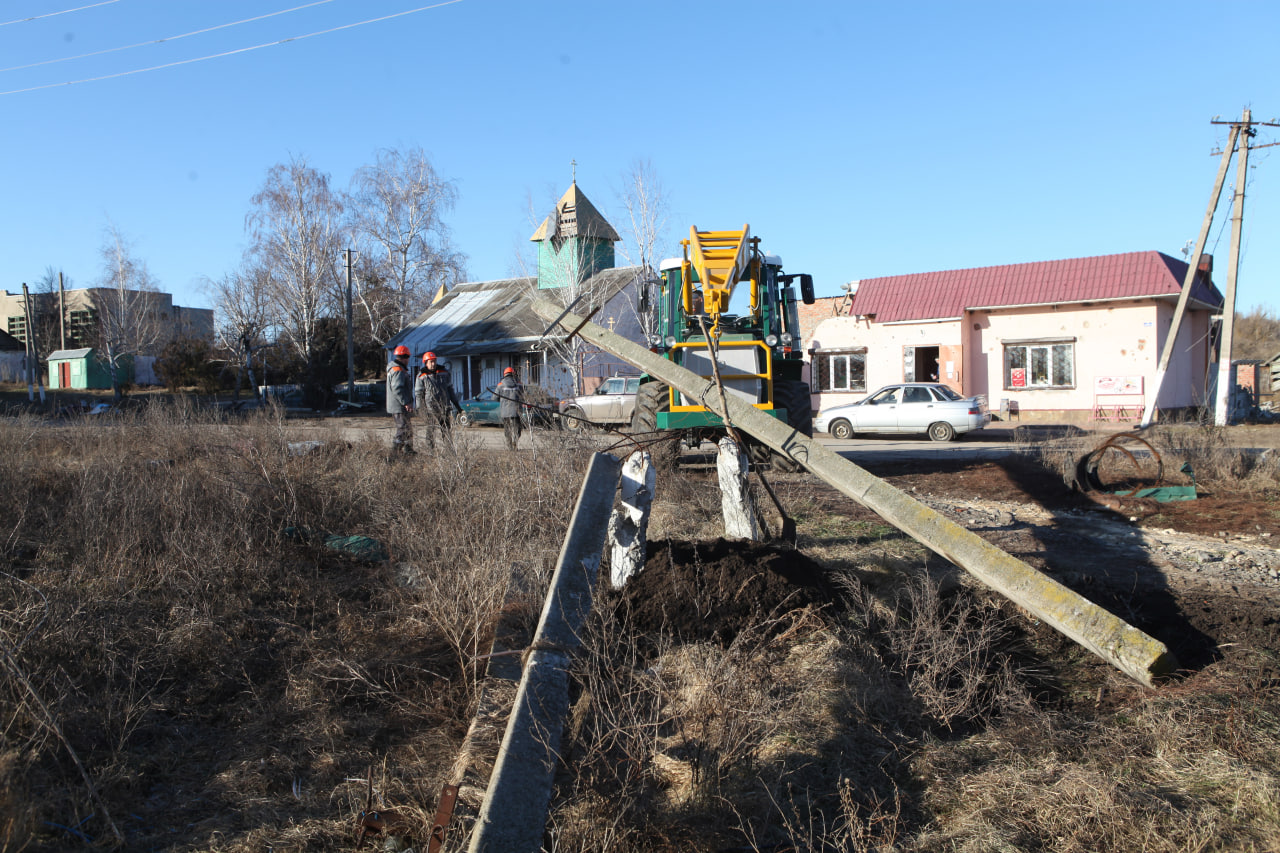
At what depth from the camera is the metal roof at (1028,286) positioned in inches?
876

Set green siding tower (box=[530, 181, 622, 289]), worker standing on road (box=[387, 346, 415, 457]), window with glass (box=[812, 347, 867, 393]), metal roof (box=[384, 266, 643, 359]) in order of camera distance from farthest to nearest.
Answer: green siding tower (box=[530, 181, 622, 289]) < metal roof (box=[384, 266, 643, 359]) < window with glass (box=[812, 347, 867, 393]) < worker standing on road (box=[387, 346, 415, 457])

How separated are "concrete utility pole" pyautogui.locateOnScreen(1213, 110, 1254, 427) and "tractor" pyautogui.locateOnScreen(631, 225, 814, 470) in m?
14.6

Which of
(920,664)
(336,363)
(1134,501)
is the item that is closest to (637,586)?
(920,664)

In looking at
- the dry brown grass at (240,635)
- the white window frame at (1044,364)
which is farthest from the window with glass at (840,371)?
the dry brown grass at (240,635)

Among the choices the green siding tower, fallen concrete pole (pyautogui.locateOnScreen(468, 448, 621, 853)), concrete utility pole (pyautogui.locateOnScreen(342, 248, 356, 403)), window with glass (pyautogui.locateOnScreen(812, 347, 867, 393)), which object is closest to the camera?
fallen concrete pole (pyautogui.locateOnScreen(468, 448, 621, 853))

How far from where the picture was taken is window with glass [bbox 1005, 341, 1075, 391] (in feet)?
77.4

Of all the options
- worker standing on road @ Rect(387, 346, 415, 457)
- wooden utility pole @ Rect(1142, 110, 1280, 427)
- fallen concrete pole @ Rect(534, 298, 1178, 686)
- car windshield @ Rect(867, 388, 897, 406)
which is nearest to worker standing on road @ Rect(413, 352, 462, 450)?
worker standing on road @ Rect(387, 346, 415, 457)

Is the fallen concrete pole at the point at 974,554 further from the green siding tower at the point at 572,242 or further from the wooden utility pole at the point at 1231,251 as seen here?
the green siding tower at the point at 572,242

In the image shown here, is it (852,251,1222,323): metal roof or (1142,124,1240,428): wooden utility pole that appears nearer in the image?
(1142,124,1240,428): wooden utility pole

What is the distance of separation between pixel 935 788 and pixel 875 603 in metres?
1.55

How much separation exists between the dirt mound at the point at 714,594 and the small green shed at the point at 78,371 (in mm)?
52424

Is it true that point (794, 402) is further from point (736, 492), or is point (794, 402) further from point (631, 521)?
point (631, 521)

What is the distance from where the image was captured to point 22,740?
3453 millimetres

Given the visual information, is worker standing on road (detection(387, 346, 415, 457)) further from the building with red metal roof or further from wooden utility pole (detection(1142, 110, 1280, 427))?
the building with red metal roof
